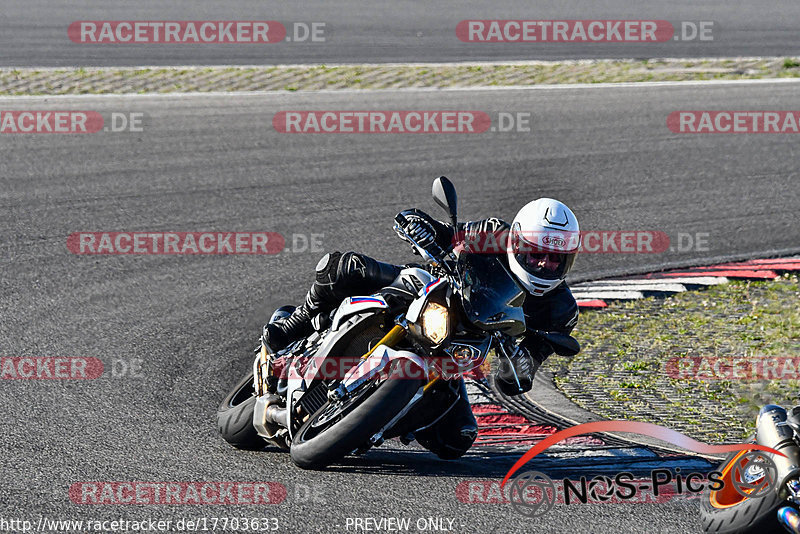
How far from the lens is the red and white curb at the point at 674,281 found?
33.4 feet

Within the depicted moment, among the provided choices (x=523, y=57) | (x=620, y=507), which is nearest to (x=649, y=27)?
(x=523, y=57)

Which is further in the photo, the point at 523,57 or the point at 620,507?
the point at 523,57

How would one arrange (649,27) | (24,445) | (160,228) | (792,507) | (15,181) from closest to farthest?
(792,507) → (24,445) → (160,228) → (15,181) → (649,27)

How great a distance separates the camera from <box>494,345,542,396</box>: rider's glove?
18.9 feet

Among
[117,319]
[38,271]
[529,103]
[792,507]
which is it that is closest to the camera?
[792,507]

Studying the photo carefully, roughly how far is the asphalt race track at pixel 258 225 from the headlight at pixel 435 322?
0.84 meters

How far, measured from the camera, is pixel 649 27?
2180cm

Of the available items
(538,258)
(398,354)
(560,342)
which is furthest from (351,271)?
(560,342)

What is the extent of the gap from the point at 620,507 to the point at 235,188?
8.36 m

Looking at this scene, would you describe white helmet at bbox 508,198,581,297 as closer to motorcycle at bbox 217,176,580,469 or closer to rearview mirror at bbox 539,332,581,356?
motorcycle at bbox 217,176,580,469

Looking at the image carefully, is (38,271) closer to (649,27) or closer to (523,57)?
(523,57)

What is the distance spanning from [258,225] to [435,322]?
6500 mm

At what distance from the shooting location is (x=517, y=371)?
18.9 ft

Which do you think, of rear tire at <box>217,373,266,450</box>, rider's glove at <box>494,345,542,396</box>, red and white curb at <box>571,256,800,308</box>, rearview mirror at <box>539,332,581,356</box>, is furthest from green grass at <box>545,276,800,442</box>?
rear tire at <box>217,373,266,450</box>
